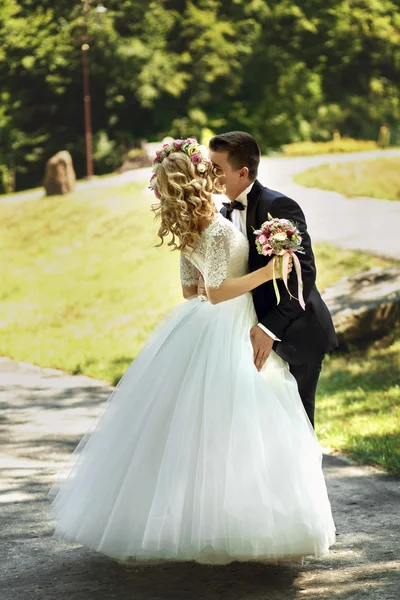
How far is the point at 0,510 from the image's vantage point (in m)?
5.46

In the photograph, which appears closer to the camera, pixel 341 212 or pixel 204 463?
pixel 204 463

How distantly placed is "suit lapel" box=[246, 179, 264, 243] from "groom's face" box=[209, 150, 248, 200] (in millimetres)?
56

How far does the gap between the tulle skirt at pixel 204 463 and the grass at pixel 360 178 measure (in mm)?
10387

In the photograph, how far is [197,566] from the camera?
14.5 feet

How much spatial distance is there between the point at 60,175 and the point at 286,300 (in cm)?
1183

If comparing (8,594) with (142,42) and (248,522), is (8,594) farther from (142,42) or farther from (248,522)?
(142,42)

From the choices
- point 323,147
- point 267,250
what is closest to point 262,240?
point 267,250

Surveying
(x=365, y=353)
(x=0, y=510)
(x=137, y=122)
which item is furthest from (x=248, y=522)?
(x=137, y=122)

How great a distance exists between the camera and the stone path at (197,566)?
4090mm

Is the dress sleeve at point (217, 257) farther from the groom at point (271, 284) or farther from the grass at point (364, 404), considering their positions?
the grass at point (364, 404)

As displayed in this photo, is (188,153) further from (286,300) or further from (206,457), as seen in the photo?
(206,457)

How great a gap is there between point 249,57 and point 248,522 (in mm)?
12599

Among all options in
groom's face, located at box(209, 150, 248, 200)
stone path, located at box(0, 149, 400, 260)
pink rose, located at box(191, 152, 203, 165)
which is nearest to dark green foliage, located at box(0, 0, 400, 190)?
stone path, located at box(0, 149, 400, 260)

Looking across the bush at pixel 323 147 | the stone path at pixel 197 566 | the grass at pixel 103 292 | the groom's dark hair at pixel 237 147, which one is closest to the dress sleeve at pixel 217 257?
the groom's dark hair at pixel 237 147
